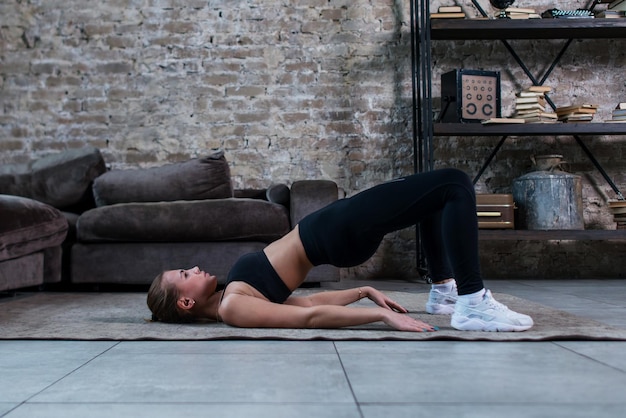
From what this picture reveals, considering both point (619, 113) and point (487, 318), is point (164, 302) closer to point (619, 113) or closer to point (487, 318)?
point (487, 318)

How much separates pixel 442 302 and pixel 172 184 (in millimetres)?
2031

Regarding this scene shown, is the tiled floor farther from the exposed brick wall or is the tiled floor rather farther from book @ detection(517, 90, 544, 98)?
the exposed brick wall

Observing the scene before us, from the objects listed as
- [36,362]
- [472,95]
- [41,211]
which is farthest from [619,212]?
[36,362]

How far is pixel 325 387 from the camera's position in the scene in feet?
4.38

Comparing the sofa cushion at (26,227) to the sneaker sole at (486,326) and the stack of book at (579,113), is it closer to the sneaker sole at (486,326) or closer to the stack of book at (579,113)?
the sneaker sole at (486,326)

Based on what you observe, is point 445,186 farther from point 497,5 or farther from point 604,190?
point 604,190

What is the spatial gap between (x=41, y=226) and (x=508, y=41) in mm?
3391

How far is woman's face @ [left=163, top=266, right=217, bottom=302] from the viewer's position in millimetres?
2109

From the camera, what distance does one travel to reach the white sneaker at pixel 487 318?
6.55 ft

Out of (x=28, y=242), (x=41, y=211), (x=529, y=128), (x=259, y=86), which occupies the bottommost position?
(x=28, y=242)

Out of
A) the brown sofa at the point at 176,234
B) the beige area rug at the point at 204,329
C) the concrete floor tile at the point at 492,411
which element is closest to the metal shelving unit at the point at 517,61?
the brown sofa at the point at 176,234

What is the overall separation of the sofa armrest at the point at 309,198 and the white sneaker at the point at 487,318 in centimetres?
182

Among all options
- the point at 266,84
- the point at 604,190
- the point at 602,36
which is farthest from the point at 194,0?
the point at 604,190

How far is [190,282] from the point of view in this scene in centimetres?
211
